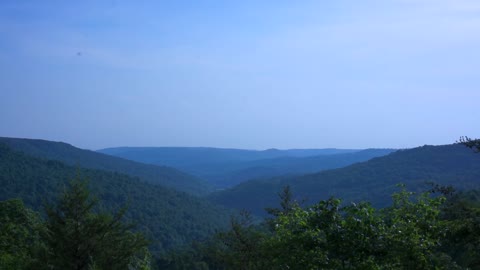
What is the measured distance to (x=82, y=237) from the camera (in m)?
10.7

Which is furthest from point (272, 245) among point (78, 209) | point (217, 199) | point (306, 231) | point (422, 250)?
point (217, 199)

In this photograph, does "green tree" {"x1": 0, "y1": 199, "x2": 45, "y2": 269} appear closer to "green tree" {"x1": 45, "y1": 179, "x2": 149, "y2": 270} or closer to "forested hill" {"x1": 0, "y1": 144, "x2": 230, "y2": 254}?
"green tree" {"x1": 45, "y1": 179, "x2": 149, "y2": 270}

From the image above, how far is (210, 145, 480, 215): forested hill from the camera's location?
8988cm

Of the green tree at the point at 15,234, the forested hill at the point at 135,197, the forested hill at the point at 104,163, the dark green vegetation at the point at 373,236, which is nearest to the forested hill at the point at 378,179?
the forested hill at the point at 135,197

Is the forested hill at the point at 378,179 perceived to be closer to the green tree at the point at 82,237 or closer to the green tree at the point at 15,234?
the green tree at the point at 15,234

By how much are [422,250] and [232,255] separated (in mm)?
6456

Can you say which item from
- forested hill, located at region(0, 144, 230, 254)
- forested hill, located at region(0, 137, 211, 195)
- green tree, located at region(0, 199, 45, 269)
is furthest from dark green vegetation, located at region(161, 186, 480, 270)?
forested hill, located at region(0, 137, 211, 195)

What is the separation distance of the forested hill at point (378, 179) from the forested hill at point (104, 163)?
36.1 metres

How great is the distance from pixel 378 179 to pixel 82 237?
105 m

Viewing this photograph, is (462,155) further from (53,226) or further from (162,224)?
(53,226)

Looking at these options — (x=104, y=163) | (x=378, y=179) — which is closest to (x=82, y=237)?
(x=378, y=179)

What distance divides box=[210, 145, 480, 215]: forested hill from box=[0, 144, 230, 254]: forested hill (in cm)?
1828

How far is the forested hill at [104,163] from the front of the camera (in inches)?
6299

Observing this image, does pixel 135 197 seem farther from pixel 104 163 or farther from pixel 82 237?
pixel 82 237
